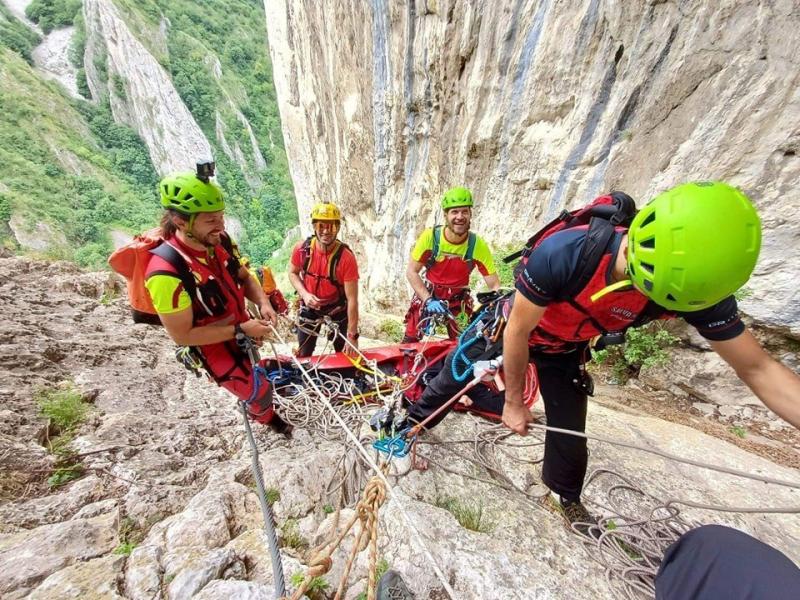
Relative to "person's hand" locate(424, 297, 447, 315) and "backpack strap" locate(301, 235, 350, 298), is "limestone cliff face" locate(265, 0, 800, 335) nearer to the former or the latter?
"person's hand" locate(424, 297, 447, 315)

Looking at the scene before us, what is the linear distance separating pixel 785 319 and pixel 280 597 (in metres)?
4.88

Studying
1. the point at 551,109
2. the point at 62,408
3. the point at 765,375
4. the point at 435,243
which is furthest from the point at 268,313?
the point at 551,109

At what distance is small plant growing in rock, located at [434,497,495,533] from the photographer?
225 cm

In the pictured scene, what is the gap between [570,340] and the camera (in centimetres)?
209

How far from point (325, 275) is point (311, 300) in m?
0.41

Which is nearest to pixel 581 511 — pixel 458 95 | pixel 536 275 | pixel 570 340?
pixel 570 340

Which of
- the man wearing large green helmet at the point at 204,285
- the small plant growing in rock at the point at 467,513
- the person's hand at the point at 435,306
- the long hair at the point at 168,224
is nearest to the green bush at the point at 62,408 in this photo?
the man wearing large green helmet at the point at 204,285

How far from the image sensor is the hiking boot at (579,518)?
7.59 ft

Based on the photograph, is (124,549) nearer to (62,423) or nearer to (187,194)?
(62,423)

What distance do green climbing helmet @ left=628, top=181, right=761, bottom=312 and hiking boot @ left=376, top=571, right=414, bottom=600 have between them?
1666 mm

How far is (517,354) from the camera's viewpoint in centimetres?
189

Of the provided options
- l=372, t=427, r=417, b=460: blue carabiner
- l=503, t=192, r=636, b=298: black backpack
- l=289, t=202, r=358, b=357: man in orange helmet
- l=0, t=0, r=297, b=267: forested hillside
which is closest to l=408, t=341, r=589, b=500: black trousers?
l=503, t=192, r=636, b=298: black backpack

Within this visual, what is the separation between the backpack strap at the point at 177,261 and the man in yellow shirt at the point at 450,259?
9.37ft

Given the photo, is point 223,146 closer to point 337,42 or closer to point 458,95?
point 337,42
